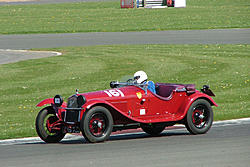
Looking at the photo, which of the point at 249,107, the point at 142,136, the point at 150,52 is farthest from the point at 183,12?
the point at 142,136

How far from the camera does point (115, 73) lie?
20656 mm

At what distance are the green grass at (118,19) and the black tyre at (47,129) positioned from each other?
27931 millimetres

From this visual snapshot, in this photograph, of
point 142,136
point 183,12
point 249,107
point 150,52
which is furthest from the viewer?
point 183,12

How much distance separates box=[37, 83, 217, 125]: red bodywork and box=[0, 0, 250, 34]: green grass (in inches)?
1071

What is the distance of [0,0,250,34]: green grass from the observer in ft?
128

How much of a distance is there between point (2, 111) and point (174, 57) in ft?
37.8

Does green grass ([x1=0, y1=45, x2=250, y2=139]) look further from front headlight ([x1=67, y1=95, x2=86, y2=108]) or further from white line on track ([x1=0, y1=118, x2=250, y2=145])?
front headlight ([x1=67, y1=95, x2=86, y2=108])

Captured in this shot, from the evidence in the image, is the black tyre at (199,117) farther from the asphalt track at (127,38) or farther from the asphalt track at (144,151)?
the asphalt track at (127,38)

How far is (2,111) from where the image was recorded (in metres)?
14.7

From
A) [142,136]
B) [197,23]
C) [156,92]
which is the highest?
[197,23]

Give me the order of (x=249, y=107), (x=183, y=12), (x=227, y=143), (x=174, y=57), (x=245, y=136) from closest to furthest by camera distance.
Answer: (x=227, y=143) → (x=245, y=136) → (x=249, y=107) → (x=174, y=57) → (x=183, y=12)

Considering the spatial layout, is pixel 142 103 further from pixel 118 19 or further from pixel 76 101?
pixel 118 19

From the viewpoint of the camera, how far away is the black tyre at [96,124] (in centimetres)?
984

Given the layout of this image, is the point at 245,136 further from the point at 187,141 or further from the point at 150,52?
the point at 150,52
